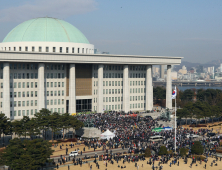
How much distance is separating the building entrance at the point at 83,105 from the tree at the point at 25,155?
49.7 meters

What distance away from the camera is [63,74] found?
314ft

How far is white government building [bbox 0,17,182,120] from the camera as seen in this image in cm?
8775

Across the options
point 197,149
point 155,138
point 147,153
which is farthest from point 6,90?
point 197,149

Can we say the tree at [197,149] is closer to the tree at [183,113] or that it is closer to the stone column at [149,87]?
the tree at [183,113]

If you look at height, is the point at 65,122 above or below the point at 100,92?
below

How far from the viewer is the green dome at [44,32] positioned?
308 ft

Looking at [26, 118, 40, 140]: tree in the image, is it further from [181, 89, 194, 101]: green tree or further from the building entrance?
[181, 89, 194, 101]: green tree

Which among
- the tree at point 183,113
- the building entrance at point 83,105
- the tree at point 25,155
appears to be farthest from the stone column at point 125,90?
the tree at point 25,155

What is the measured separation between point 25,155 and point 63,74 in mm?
52532

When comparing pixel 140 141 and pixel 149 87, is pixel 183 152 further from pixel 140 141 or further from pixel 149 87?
pixel 149 87

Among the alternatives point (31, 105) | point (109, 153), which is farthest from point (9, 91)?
point (109, 153)

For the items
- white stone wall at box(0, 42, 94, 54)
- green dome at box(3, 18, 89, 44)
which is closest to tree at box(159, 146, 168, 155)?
white stone wall at box(0, 42, 94, 54)

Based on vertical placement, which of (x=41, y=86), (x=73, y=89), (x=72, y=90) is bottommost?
(x=72, y=90)

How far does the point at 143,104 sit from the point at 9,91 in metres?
46.5
